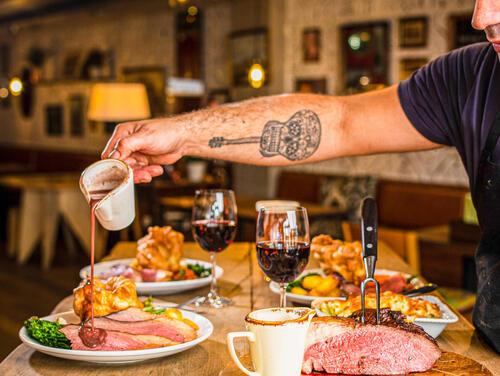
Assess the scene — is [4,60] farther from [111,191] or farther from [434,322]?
[434,322]

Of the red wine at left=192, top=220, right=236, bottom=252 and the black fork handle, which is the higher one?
the black fork handle

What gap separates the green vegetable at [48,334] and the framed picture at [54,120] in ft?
37.5

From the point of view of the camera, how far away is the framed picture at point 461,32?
6.16m

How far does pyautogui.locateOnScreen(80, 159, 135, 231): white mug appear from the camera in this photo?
153 cm

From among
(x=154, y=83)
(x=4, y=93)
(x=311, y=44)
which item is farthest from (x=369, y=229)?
(x=4, y=93)

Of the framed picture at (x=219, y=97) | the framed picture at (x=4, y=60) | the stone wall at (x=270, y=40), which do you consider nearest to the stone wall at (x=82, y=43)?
the stone wall at (x=270, y=40)

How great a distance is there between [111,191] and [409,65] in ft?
18.5

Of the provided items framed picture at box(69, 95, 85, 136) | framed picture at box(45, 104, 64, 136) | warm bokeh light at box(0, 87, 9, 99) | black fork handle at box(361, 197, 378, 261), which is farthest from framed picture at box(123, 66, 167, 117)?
black fork handle at box(361, 197, 378, 261)

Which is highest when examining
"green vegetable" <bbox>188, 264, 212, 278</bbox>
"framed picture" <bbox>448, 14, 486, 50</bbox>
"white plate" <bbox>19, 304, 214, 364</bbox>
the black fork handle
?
"framed picture" <bbox>448, 14, 486, 50</bbox>

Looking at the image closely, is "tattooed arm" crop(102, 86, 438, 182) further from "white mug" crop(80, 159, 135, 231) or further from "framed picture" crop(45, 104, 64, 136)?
"framed picture" crop(45, 104, 64, 136)

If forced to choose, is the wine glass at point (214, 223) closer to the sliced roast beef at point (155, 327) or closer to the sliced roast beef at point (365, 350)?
the sliced roast beef at point (155, 327)

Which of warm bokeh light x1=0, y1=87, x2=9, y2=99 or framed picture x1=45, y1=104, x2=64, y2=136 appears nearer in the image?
framed picture x1=45, y1=104, x2=64, y2=136

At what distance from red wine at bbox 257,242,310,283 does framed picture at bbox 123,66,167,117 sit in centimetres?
860

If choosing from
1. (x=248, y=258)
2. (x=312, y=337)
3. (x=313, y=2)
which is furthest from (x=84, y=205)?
(x=312, y=337)
